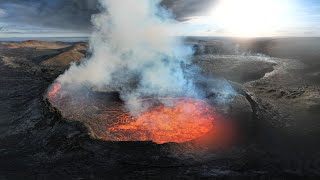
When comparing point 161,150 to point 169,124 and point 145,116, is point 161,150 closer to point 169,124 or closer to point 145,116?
point 169,124

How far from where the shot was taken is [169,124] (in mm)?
11984

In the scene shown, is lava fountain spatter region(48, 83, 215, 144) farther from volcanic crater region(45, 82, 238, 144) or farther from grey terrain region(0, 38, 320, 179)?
grey terrain region(0, 38, 320, 179)

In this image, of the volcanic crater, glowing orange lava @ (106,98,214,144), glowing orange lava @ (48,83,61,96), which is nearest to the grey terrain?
the volcanic crater

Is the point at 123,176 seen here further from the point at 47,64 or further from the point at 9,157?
the point at 47,64

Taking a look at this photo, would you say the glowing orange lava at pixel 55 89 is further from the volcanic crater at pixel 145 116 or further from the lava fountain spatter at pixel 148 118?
the lava fountain spatter at pixel 148 118

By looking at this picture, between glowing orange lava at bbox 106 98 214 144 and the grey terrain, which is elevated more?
glowing orange lava at bbox 106 98 214 144

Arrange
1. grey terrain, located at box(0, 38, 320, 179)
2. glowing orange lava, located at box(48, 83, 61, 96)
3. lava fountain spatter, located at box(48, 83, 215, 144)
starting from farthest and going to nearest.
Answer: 1. glowing orange lava, located at box(48, 83, 61, 96)
2. lava fountain spatter, located at box(48, 83, 215, 144)
3. grey terrain, located at box(0, 38, 320, 179)

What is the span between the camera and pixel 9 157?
986 cm

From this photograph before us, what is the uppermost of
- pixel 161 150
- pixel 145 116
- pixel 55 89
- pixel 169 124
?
pixel 55 89

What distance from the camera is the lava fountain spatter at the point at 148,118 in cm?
1102

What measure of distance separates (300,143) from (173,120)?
5008 millimetres

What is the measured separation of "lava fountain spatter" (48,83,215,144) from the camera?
11016mm

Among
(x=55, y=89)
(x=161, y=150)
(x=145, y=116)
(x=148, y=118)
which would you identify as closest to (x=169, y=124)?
(x=148, y=118)

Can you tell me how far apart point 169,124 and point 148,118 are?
116 centimetres
